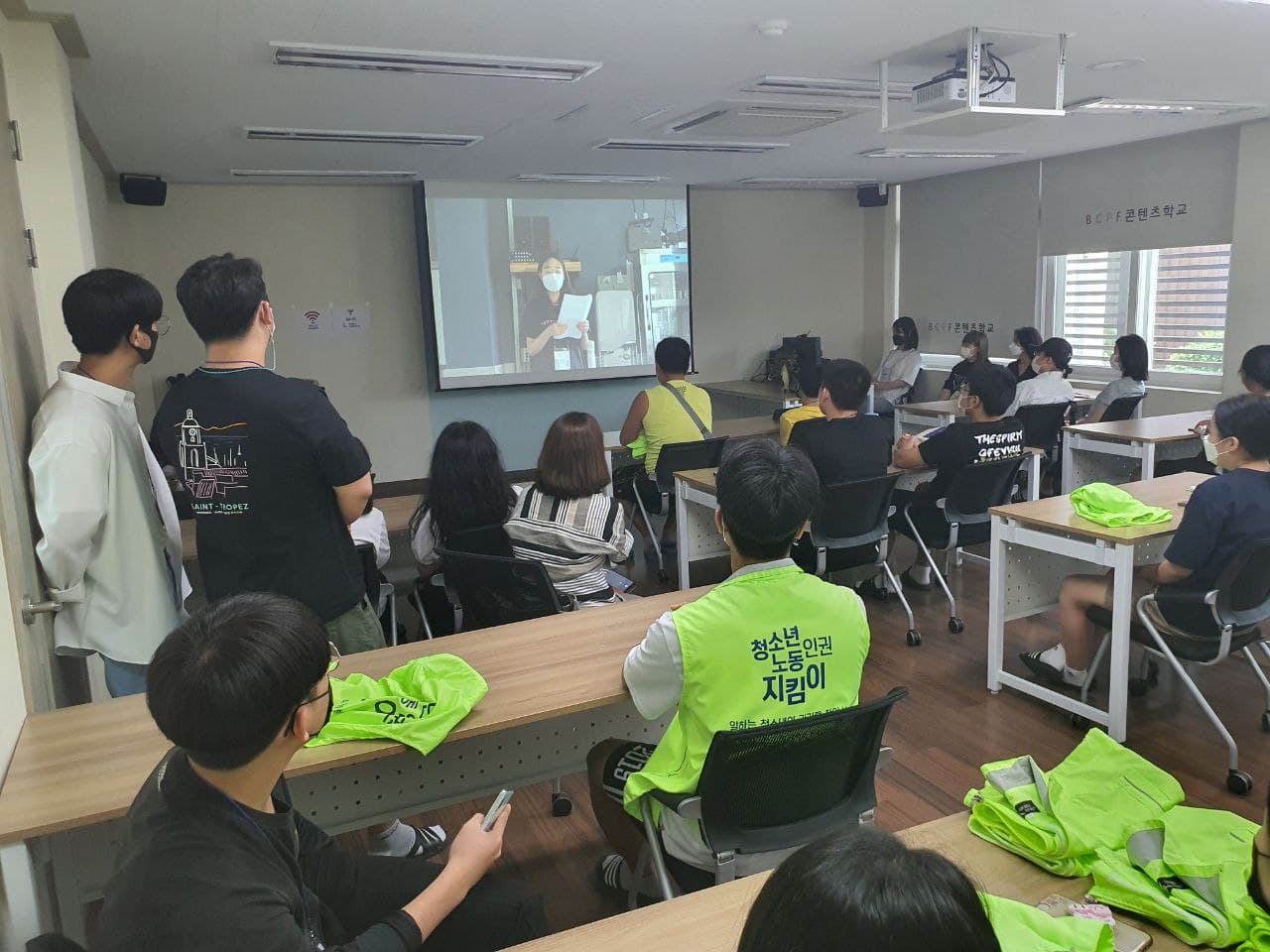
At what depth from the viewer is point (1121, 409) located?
6160 millimetres

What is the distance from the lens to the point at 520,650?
2.21m

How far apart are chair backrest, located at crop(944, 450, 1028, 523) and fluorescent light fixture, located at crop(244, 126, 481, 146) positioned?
11.3 ft

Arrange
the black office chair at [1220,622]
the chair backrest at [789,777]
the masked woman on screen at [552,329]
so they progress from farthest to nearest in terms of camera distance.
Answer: the masked woman on screen at [552,329] < the black office chair at [1220,622] < the chair backrest at [789,777]

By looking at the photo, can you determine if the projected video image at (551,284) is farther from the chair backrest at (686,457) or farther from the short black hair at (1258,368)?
the short black hair at (1258,368)

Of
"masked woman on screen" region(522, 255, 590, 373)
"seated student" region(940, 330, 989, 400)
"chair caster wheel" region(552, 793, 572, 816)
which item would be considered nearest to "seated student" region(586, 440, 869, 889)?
"chair caster wheel" region(552, 793, 572, 816)

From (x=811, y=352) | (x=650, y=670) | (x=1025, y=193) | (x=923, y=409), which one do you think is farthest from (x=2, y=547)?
(x=1025, y=193)

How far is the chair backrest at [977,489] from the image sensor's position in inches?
167

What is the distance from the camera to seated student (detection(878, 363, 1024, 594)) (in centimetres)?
438

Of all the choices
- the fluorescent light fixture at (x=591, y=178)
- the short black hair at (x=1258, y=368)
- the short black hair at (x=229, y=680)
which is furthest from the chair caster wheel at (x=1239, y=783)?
the fluorescent light fixture at (x=591, y=178)

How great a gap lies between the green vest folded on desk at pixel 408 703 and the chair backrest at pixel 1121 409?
553 cm

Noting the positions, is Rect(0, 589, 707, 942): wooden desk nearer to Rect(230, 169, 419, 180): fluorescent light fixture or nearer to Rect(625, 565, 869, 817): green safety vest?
Rect(625, 565, 869, 817): green safety vest

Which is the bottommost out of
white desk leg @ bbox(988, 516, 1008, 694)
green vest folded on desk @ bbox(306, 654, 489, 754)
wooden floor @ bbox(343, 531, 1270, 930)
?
wooden floor @ bbox(343, 531, 1270, 930)

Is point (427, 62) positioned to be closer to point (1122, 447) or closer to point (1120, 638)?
point (1120, 638)

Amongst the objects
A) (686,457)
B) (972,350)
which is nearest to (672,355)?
(686,457)
